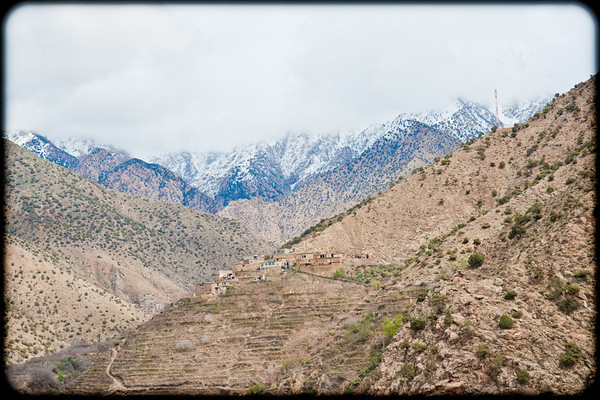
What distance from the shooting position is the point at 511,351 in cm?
2028

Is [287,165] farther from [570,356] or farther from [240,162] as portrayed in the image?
[570,356]

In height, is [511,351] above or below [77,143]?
below

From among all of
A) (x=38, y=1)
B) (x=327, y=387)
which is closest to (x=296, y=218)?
(x=327, y=387)

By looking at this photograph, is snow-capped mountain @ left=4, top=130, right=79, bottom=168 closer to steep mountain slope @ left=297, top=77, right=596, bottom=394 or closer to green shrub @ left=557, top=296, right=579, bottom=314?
steep mountain slope @ left=297, top=77, right=596, bottom=394

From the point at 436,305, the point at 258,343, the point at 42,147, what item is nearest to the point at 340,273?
the point at 258,343

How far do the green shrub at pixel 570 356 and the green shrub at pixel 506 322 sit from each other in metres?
1.83

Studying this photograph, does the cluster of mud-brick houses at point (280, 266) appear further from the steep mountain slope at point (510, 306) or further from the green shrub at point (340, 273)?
the steep mountain slope at point (510, 306)

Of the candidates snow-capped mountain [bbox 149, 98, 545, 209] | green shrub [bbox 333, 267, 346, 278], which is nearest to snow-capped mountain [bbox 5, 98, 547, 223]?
snow-capped mountain [bbox 149, 98, 545, 209]

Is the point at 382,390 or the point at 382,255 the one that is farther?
the point at 382,255

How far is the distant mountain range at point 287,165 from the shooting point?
113m

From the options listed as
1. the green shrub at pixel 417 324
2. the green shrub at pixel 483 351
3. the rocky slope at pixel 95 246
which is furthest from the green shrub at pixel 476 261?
the rocky slope at pixel 95 246

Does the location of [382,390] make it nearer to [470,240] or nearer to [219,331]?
[470,240]

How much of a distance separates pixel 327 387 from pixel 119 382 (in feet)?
45.3

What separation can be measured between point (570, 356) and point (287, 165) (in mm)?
141877
